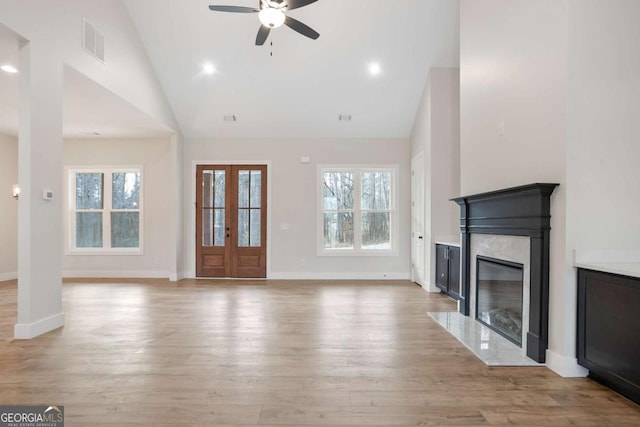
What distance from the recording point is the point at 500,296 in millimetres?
3629

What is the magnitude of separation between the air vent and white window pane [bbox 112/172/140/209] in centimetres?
342

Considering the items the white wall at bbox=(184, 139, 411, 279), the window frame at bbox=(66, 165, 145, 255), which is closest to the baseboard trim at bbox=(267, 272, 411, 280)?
the white wall at bbox=(184, 139, 411, 279)

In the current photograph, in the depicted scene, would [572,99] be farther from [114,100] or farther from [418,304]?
[114,100]

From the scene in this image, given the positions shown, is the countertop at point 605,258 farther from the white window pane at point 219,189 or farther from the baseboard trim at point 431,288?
the white window pane at point 219,189

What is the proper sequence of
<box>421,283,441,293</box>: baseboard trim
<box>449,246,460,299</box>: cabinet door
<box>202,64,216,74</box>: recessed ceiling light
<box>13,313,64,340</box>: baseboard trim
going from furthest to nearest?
<box>202,64,216,74</box>: recessed ceiling light
<box>421,283,441,293</box>: baseboard trim
<box>449,246,460,299</box>: cabinet door
<box>13,313,64,340</box>: baseboard trim

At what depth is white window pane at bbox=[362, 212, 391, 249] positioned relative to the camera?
7488mm

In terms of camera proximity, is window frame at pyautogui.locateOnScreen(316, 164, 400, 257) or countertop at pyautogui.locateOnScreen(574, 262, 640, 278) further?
window frame at pyautogui.locateOnScreen(316, 164, 400, 257)

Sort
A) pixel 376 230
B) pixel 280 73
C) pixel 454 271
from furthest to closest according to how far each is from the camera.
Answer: pixel 376 230
pixel 280 73
pixel 454 271

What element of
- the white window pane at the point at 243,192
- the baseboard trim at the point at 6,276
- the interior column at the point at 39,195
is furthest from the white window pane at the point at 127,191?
the interior column at the point at 39,195

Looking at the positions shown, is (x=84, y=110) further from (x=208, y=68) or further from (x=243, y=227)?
(x=243, y=227)

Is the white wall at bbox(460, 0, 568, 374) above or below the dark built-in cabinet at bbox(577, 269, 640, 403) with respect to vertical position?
above

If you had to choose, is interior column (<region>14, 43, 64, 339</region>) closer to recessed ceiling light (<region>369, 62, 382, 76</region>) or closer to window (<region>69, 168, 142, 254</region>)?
window (<region>69, 168, 142, 254</region>)

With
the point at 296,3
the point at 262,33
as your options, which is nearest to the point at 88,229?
the point at 262,33

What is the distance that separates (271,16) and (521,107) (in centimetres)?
274
